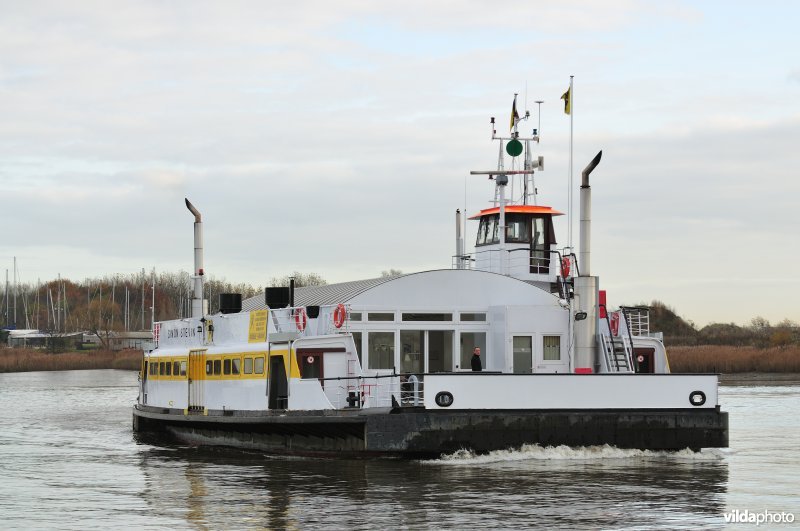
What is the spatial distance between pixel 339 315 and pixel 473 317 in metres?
3.52

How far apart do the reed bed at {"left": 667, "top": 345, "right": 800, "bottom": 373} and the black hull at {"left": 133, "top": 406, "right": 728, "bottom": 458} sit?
3862 centimetres

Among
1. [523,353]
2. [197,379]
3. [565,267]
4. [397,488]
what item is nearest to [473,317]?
[523,353]

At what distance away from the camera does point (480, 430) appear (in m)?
25.2

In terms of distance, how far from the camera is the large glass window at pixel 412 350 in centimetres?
2850

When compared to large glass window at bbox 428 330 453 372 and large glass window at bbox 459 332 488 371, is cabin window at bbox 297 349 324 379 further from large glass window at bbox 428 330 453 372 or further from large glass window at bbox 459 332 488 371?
large glass window at bbox 459 332 488 371

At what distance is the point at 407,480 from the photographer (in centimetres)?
2355

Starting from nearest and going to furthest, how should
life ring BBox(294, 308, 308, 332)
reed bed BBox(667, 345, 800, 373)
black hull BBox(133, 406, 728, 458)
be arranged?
black hull BBox(133, 406, 728, 458), life ring BBox(294, 308, 308, 332), reed bed BBox(667, 345, 800, 373)

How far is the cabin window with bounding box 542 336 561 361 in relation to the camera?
28734 millimetres

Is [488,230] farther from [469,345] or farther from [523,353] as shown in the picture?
[523,353]

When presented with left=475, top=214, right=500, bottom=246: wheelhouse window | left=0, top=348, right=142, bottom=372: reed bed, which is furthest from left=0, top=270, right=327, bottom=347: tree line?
left=475, top=214, right=500, bottom=246: wheelhouse window

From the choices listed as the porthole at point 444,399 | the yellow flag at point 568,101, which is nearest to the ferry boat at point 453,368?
the porthole at point 444,399

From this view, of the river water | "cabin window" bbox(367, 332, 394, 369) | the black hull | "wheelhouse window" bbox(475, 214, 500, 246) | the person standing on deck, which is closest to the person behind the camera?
the river water

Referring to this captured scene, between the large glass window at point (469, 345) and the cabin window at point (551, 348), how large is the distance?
1431mm

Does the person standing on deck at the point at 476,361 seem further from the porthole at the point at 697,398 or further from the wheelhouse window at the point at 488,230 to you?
the wheelhouse window at the point at 488,230
